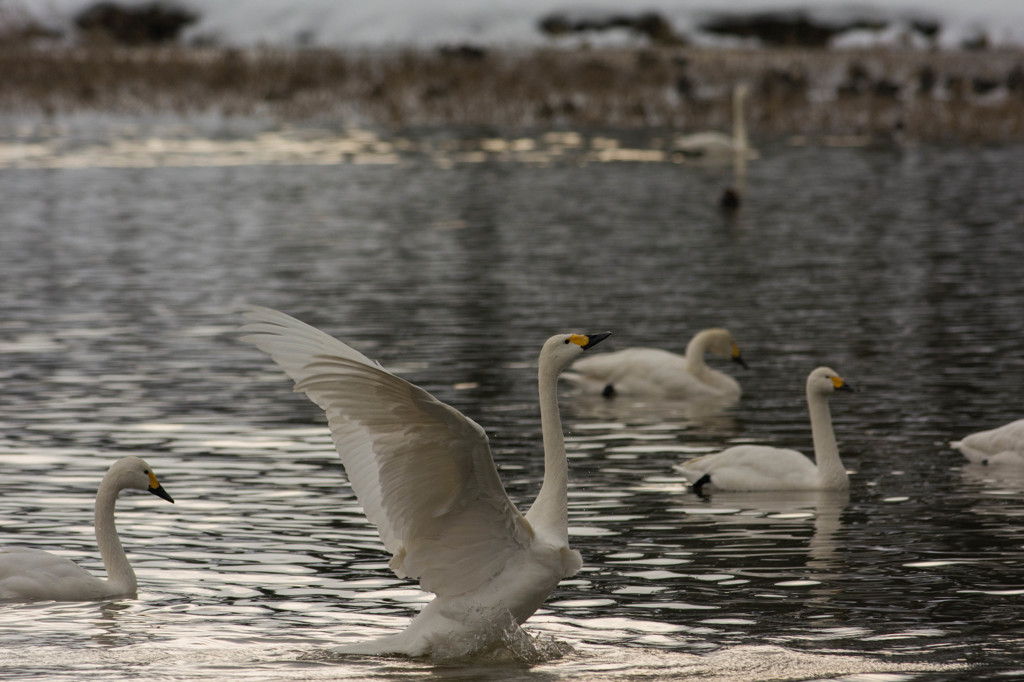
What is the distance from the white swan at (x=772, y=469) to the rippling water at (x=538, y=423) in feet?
0.38

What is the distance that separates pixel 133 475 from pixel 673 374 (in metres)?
6.59

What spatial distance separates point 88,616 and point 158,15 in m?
80.6

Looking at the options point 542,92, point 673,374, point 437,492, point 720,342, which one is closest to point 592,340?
point 437,492

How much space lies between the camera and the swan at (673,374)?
15.4 meters

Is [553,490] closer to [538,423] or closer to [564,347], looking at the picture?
[564,347]

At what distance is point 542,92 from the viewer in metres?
48.1

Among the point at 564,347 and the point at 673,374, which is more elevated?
the point at 564,347

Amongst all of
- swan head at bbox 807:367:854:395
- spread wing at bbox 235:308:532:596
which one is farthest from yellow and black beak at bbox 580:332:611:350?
swan head at bbox 807:367:854:395

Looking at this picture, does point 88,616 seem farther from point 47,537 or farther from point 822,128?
point 822,128

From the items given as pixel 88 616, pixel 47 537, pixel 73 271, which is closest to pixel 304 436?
pixel 47 537

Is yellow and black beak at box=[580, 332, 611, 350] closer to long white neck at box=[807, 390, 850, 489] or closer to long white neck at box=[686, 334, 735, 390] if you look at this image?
long white neck at box=[807, 390, 850, 489]

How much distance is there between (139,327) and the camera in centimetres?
1920

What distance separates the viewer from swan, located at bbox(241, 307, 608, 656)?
23.8ft

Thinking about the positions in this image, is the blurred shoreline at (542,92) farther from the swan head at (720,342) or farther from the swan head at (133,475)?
the swan head at (133,475)
